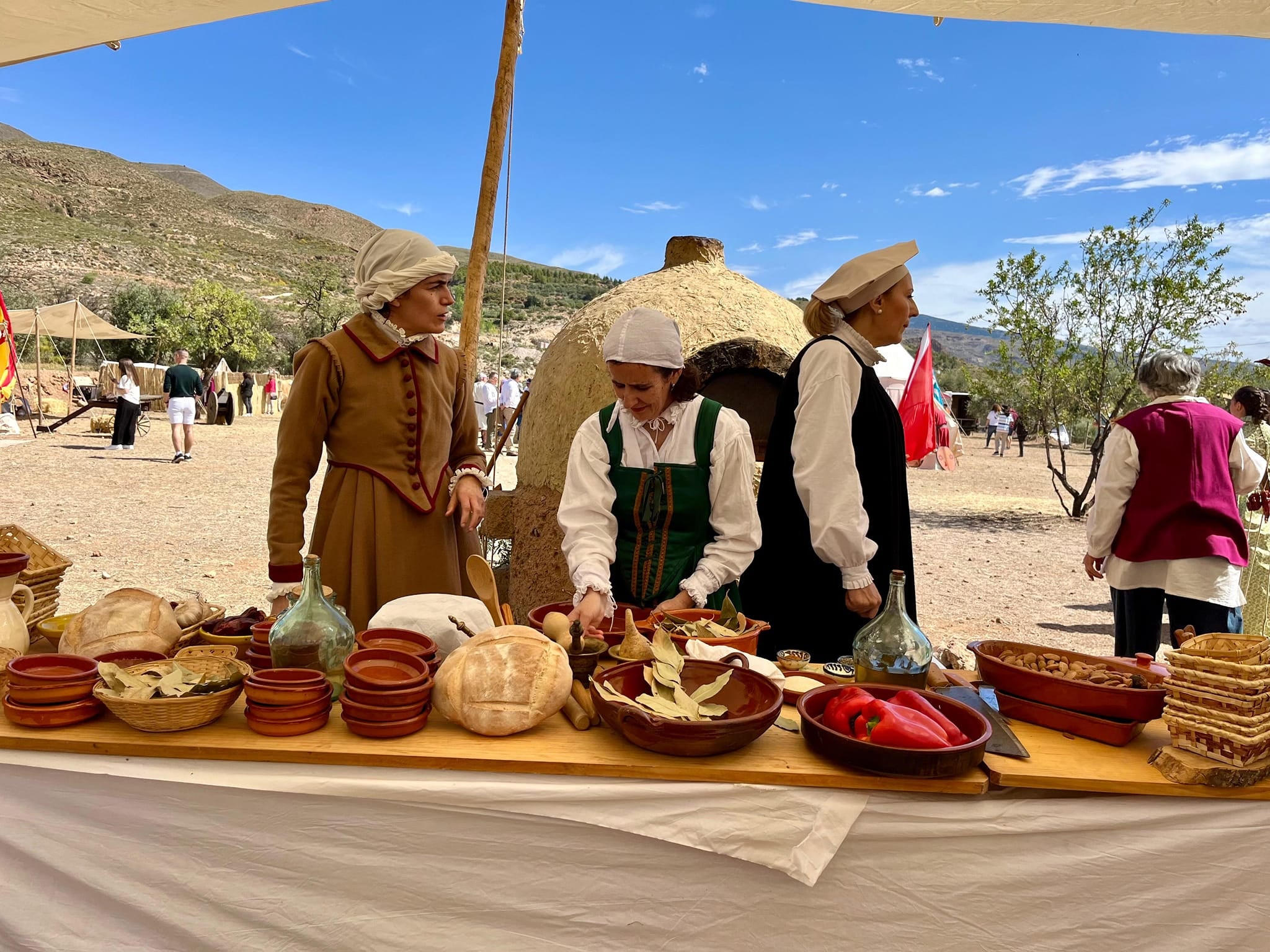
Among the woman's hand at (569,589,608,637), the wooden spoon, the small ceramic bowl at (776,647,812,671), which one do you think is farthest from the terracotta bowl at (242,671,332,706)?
the small ceramic bowl at (776,647,812,671)

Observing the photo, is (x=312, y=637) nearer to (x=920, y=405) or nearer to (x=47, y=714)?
(x=47, y=714)

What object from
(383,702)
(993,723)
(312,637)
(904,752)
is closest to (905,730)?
(904,752)

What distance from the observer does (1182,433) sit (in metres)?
3.25

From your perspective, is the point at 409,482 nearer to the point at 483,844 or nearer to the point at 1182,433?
the point at 483,844

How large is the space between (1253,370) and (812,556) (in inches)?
970

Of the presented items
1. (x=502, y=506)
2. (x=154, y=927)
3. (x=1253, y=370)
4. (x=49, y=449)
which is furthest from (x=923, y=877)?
(x=1253, y=370)

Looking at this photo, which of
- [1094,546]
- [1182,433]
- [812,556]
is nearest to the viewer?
[812,556]

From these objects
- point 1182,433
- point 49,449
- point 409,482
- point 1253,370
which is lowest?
point 49,449

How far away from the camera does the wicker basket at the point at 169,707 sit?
1533 millimetres

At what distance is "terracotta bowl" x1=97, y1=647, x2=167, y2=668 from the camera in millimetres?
1712

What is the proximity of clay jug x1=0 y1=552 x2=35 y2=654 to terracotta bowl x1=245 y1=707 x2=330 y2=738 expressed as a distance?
0.71 m

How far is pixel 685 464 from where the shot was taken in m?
2.42

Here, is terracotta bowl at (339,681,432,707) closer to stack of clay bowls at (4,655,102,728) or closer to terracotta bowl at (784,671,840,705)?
stack of clay bowls at (4,655,102,728)

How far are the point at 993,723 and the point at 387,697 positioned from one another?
3.90 ft
